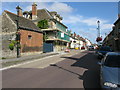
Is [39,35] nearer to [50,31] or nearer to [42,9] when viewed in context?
[50,31]

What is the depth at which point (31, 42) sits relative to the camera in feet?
82.9

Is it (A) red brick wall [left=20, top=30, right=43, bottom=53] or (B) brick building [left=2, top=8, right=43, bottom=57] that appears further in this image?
(A) red brick wall [left=20, top=30, right=43, bottom=53]

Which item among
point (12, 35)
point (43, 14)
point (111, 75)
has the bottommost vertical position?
point (111, 75)

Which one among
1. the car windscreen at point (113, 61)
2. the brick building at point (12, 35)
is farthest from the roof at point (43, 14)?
the car windscreen at point (113, 61)

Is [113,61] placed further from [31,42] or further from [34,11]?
[34,11]

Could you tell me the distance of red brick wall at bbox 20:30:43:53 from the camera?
2271cm

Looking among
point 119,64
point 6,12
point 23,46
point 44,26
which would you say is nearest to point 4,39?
point 23,46

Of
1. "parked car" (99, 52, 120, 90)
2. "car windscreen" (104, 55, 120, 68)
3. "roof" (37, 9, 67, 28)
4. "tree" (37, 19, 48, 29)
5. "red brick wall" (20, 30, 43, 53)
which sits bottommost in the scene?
"parked car" (99, 52, 120, 90)

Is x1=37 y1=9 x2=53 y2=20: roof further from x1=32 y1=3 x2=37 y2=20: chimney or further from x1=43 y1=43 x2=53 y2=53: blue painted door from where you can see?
x1=43 y1=43 x2=53 y2=53: blue painted door

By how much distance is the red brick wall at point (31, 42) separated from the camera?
2271cm

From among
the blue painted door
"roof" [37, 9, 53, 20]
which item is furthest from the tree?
the blue painted door

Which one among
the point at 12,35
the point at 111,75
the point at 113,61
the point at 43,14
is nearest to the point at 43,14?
the point at 43,14

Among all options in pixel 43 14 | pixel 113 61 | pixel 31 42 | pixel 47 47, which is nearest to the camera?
pixel 113 61

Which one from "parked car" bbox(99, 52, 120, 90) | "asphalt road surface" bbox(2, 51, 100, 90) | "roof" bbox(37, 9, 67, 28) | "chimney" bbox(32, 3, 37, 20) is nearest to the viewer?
"parked car" bbox(99, 52, 120, 90)
